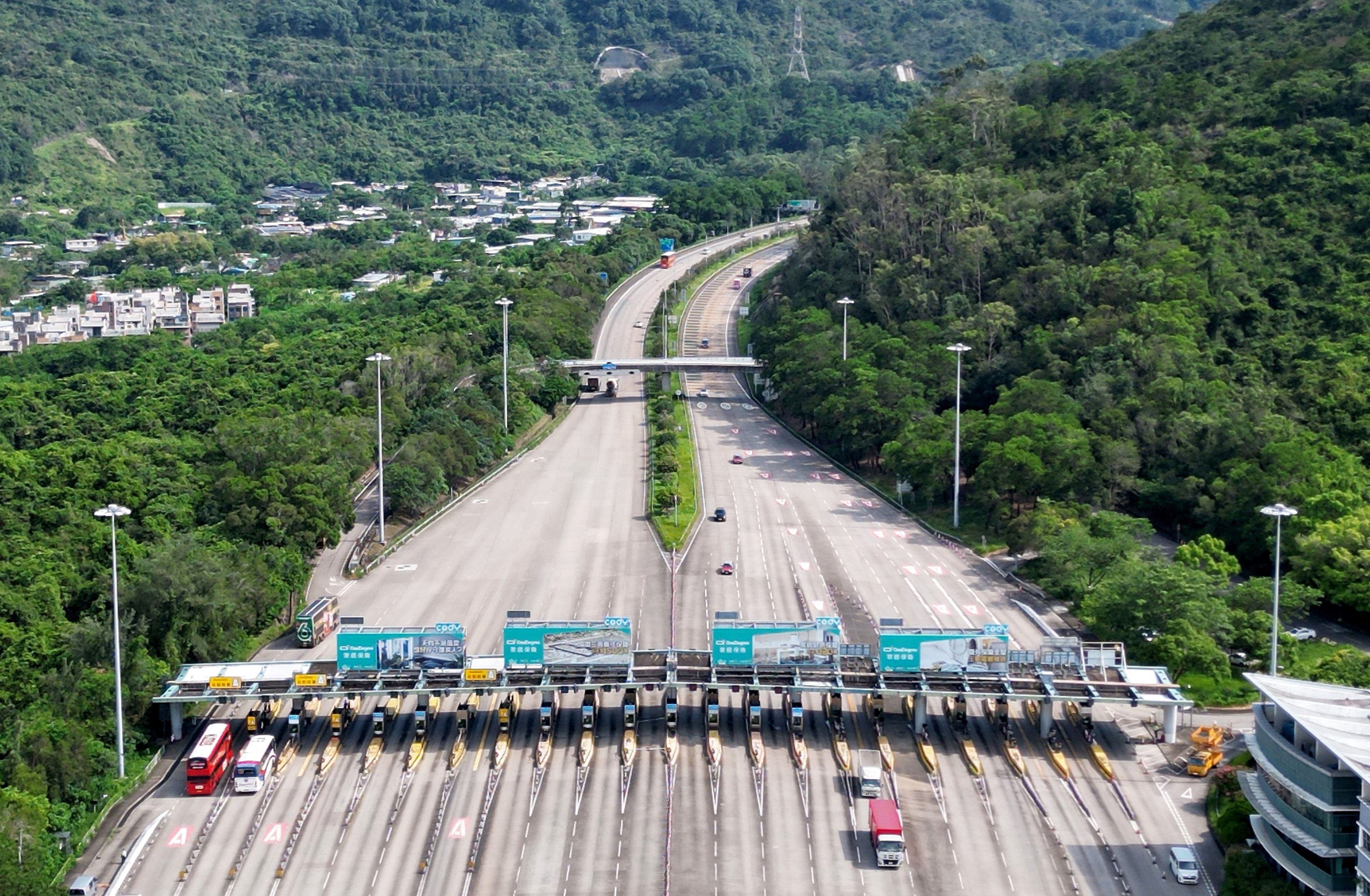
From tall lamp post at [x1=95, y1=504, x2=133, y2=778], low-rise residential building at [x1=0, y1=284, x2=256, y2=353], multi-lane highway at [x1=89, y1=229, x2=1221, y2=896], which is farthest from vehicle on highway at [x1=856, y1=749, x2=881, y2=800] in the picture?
low-rise residential building at [x1=0, y1=284, x2=256, y2=353]

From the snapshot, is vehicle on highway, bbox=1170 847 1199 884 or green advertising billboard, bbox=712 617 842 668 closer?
vehicle on highway, bbox=1170 847 1199 884

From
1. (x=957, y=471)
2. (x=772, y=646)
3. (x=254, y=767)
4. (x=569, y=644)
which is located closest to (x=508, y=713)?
(x=569, y=644)

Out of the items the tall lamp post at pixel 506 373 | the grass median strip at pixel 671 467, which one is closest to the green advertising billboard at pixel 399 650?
the grass median strip at pixel 671 467

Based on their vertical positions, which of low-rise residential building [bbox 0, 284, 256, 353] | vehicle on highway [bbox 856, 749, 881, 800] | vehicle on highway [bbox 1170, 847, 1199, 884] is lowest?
vehicle on highway [bbox 1170, 847, 1199, 884]

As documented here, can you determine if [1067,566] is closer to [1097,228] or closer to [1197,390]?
[1197,390]

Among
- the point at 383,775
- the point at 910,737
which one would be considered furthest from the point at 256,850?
the point at 910,737

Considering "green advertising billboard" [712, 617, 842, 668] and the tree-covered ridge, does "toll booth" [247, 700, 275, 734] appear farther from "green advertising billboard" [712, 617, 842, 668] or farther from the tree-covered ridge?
"green advertising billboard" [712, 617, 842, 668]
